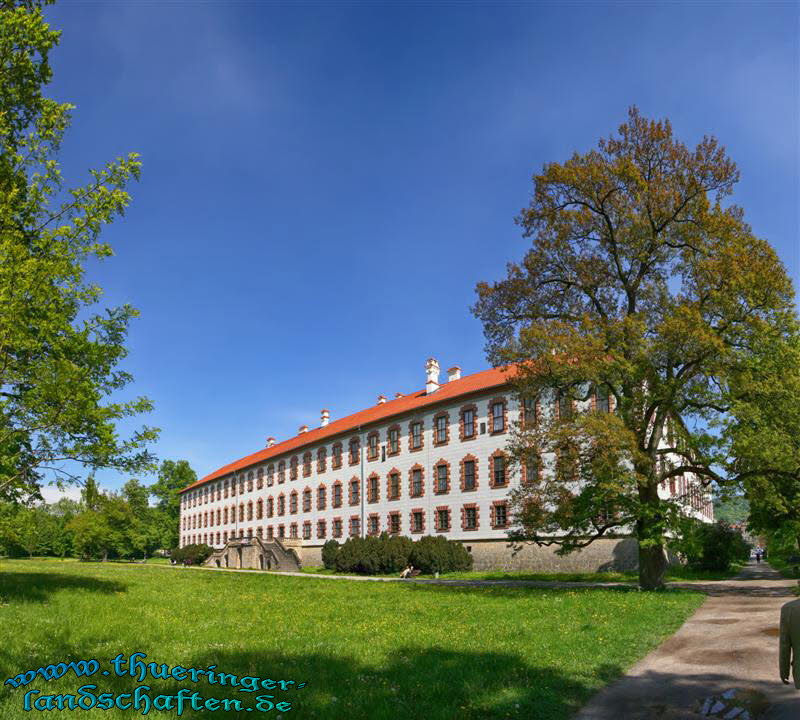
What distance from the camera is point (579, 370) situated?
2083 centimetres

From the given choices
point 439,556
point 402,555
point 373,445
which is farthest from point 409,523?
point 439,556

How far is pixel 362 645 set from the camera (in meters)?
11.5

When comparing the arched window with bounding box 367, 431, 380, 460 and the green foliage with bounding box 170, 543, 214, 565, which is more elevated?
the arched window with bounding box 367, 431, 380, 460

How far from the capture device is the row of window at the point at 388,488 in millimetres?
39469

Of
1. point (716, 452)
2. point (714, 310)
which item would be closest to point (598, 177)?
point (714, 310)

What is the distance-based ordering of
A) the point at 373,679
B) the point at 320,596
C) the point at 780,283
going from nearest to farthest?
the point at 373,679 < the point at 780,283 < the point at 320,596

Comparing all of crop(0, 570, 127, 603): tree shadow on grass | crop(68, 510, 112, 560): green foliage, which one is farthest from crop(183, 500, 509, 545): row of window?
crop(68, 510, 112, 560): green foliage

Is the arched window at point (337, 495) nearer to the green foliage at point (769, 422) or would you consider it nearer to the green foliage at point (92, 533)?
the green foliage at point (769, 422)

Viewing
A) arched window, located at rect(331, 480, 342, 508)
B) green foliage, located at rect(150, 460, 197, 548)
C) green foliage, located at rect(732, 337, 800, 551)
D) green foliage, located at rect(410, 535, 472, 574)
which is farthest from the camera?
green foliage, located at rect(150, 460, 197, 548)

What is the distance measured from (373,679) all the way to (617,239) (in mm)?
18951

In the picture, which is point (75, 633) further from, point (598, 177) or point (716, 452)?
point (598, 177)

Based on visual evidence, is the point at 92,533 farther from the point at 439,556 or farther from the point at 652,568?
the point at 652,568

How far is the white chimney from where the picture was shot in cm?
4988

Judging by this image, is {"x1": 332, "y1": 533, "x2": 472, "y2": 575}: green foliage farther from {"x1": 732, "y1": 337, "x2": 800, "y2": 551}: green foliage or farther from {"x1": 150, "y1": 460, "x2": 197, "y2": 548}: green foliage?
{"x1": 150, "y1": 460, "x2": 197, "y2": 548}: green foliage
